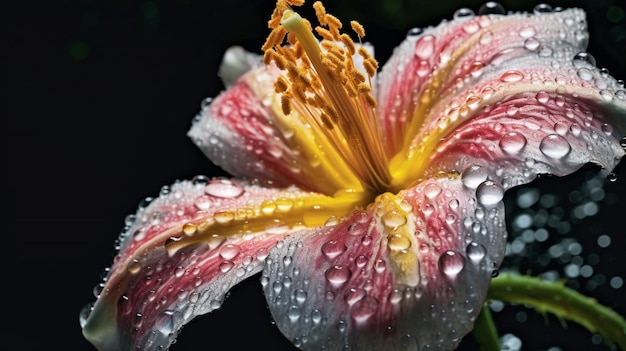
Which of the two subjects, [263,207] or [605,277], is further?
[605,277]

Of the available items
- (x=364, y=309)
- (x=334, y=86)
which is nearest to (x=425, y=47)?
(x=334, y=86)

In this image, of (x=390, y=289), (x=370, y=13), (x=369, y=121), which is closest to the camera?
(x=390, y=289)

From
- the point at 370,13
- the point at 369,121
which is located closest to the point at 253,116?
the point at 369,121

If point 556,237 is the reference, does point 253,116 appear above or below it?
above

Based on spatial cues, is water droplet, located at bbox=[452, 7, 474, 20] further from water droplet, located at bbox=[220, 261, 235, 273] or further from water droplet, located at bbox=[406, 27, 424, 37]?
water droplet, located at bbox=[220, 261, 235, 273]

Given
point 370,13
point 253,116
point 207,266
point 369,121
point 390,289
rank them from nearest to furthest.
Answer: point 390,289
point 207,266
point 369,121
point 253,116
point 370,13

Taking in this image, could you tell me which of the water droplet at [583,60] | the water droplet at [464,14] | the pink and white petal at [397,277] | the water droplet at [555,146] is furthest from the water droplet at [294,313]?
the water droplet at [464,14]

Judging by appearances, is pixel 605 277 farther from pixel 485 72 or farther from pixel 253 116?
pixel 253 116

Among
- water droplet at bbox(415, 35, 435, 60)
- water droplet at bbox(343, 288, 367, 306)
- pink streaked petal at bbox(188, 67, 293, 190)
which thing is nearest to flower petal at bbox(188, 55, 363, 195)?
pink streaked petal at bbox(188, 67, 293, 190)

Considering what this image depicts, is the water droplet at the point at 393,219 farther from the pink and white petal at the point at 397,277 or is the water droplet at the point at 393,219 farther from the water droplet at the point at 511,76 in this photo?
the water droplet at the point at 511,76
